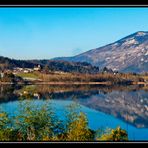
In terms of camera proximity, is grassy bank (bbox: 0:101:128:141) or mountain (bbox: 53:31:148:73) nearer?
grassy bank (bbox: 0:101:128:141)

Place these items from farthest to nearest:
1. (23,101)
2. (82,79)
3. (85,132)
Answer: (82,79), (23,101), (85,132)

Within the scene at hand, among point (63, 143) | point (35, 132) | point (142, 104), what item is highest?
point (63, 143)

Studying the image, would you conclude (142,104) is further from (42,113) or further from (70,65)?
(70,65)

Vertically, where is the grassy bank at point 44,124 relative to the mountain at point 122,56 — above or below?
below

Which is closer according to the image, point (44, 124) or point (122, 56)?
point (44, 124)

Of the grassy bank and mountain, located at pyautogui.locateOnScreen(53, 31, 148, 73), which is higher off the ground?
mountain, located at pyautogui.locateOnScreen(53, 31, 148, 73)

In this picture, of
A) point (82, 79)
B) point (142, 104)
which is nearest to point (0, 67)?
point (82, 79)

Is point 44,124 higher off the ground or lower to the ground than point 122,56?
lower

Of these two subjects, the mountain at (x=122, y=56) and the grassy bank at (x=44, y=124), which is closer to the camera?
Answer: the grassy bank at (x=44, y=124)
